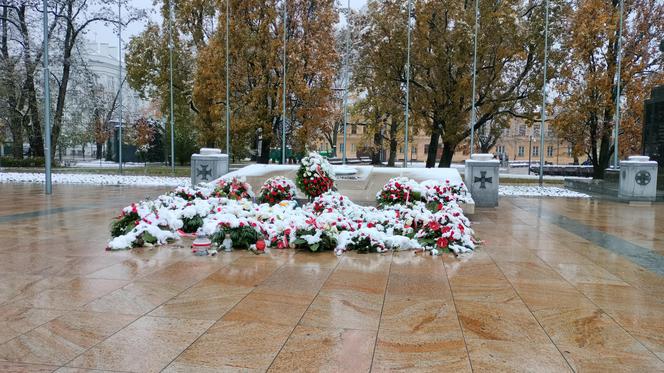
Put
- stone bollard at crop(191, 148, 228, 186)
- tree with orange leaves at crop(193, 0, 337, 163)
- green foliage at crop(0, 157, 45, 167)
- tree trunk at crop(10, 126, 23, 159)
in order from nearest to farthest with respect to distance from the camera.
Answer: stone bollard at crop(191, 148, 228, 186)
tree with orange leaves at crop(193, 0, 337, 163)
green foliage at crop(0, 157, 45, 167)
tree trunk at crop(10, 126, 23, 159)

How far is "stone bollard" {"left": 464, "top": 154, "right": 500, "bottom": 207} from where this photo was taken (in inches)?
549

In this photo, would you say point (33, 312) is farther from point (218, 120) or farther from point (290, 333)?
point (218, 120)

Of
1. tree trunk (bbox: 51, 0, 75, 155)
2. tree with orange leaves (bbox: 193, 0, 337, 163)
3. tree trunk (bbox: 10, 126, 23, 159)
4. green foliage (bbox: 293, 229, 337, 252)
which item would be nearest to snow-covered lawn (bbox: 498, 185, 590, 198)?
tree with orange leaves (bbox: 193, 0, 337, 163)

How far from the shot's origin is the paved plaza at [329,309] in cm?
357

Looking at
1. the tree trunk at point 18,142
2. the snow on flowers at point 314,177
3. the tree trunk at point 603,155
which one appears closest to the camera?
the snow on flowers at point 314,177

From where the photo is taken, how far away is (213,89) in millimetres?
26203

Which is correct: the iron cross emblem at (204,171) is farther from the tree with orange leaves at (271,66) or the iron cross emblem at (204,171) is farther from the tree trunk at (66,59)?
the tree trunk at (66,59)

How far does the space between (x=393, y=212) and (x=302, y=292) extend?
13.1ft

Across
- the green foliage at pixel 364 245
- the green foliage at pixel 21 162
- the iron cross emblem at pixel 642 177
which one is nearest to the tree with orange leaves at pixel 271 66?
the green foliage at pixel 21 162

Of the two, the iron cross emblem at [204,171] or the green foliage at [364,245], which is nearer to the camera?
the green foliage at [364,245]

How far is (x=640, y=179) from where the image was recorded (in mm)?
16016

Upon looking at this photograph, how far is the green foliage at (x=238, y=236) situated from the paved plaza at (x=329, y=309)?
0.80 ft

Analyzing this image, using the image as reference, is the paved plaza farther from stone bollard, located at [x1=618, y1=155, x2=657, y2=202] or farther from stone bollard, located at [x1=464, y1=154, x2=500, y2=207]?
stone bollard, located at [x1=618, y1=155, x2=657, y2=202]

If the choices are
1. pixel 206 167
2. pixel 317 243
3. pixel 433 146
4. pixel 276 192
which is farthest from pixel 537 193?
pixel 317 243
